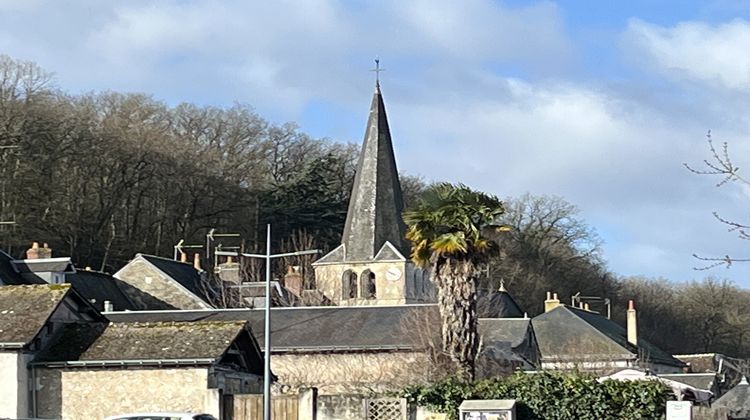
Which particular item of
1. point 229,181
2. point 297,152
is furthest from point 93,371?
point 297,152

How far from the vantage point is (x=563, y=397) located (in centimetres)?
2955

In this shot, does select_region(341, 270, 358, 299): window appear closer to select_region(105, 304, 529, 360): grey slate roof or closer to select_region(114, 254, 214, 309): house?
select_region(114, 254, 214, 309): house

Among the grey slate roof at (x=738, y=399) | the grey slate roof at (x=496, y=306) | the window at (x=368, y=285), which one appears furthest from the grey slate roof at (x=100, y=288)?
the grey slate roof at (x=738, y=399)

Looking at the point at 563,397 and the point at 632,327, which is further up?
the point at 563,397

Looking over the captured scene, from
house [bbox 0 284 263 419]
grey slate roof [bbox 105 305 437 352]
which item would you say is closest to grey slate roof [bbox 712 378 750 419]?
grey slate roof [bbox 105 305 437 352]

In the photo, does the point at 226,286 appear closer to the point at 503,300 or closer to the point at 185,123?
the point at 503,300

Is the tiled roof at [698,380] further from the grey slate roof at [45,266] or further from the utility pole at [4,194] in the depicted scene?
the utility pole at [4,194]

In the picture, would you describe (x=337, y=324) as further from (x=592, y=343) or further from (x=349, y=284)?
(x=592, y=343)

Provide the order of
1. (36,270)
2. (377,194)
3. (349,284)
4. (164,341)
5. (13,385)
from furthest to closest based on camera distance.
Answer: (349,284) < (377,194) < (36,270) < (164,341) < (13,385)

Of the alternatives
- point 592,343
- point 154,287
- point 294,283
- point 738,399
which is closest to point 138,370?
point 738,399

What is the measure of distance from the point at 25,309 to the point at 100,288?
81.6 ft

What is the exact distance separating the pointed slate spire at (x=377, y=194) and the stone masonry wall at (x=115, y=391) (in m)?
36.4

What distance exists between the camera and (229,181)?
84750 mm

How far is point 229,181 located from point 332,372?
39173 mm
